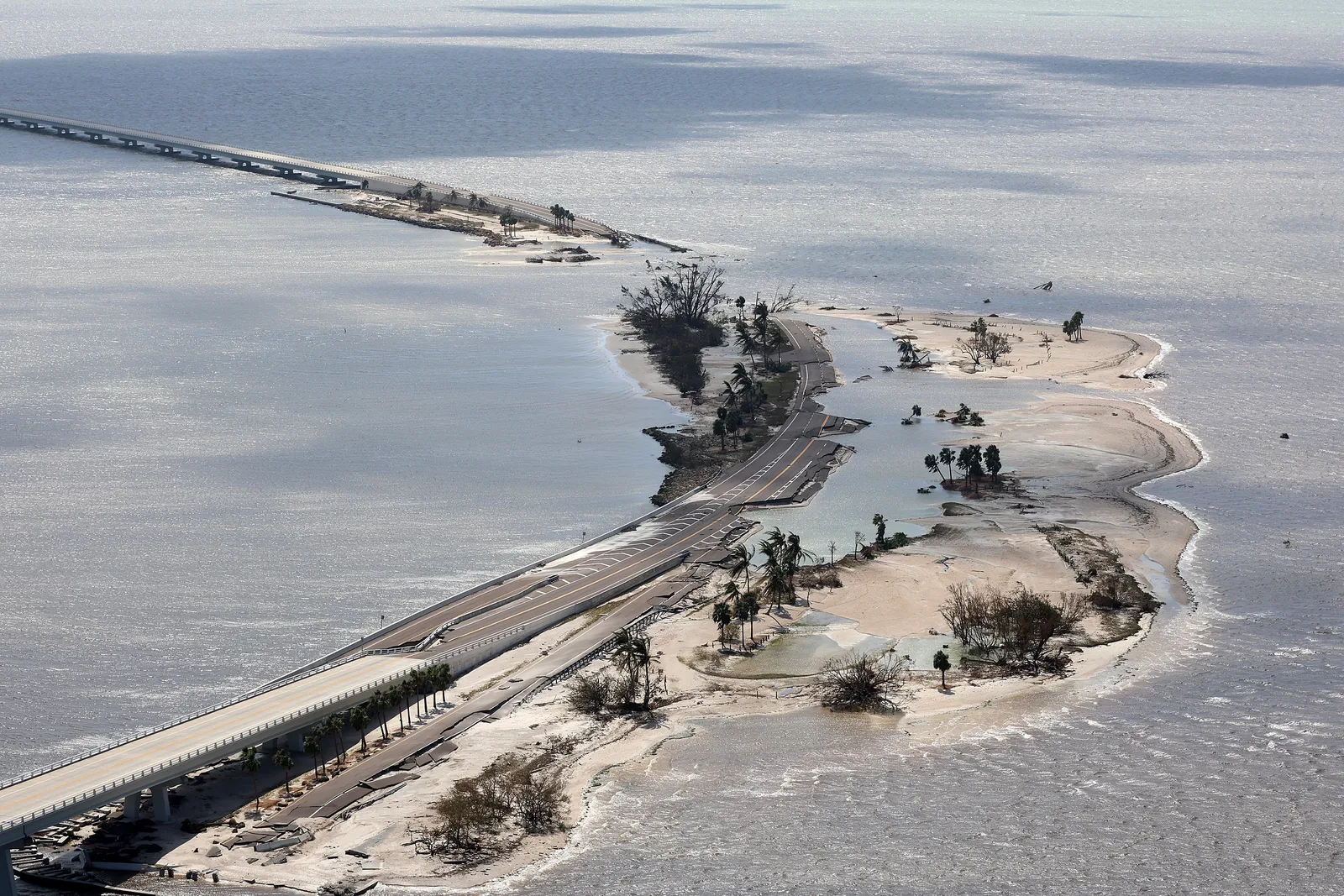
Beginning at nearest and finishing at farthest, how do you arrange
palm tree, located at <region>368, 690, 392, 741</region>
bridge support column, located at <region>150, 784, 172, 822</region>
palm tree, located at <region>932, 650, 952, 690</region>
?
1. bridge support column, located at <region>150, 784, 172, 822</region>
2. palm tree, located at <region>368, 690, 392, 741</region>
3. palm tree, located at <region>932, 650, 952, 690</region>

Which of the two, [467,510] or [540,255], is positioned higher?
[540,255]

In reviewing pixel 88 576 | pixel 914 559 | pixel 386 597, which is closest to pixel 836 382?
pixel 914 559

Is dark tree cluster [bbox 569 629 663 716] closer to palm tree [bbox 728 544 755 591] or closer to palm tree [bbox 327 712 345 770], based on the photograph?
palm tree [bbox 728 544 755 591]

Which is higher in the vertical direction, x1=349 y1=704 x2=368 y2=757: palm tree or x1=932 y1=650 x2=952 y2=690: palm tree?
x1=932 y1=650 x2=952 y2=690: palm tree

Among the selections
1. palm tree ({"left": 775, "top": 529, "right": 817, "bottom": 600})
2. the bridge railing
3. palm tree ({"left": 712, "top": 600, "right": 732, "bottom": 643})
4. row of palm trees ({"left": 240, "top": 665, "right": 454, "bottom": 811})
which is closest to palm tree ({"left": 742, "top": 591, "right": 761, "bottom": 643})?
palm tree ({"left": 712, "top": 600, "right": 732, "bottom": 643})

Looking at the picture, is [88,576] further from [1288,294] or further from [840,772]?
[1288,294]

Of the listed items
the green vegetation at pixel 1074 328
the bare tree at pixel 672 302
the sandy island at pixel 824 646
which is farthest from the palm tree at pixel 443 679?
the green vegetation at pixel 1074 328
